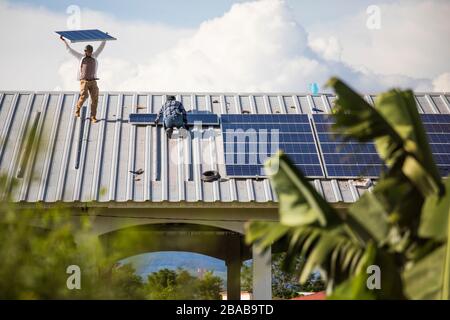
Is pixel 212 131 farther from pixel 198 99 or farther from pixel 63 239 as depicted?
pixel 63 239

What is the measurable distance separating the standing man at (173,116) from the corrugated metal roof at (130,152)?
41 centimetres

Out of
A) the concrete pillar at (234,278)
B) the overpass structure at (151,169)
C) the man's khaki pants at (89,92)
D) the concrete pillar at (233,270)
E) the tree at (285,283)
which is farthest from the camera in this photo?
the tree at (285,283)

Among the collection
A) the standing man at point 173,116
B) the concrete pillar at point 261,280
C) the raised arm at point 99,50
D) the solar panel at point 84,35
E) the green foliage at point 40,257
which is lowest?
the green foliage at point 40,257

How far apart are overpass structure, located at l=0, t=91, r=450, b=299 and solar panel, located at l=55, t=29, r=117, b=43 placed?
1967mm

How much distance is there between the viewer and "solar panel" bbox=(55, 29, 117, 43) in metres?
22.6

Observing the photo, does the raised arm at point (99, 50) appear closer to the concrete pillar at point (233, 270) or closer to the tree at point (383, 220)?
the concrete pillar at point (233, 270)

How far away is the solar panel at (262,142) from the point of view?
20656 millimetres

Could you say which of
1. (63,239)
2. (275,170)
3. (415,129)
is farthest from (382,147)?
(63,239)

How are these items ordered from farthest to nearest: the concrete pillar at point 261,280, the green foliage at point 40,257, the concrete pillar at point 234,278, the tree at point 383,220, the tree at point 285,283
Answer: the tree at point 285,283 → the concrete pillar at point 234,278 → the concrete pillar at point 261,280 → the tree at point 383,220 → the green foliage at point 40,257

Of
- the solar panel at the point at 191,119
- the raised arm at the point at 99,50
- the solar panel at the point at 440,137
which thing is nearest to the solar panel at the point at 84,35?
the raised arm at the point at 99,50

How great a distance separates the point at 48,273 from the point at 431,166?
176 inches

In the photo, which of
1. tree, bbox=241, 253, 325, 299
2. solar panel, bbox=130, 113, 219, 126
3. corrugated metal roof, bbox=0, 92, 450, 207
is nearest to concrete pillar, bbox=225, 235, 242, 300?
tree, bbox=241, 253, 325, 299

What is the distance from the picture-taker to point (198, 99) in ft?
79.3

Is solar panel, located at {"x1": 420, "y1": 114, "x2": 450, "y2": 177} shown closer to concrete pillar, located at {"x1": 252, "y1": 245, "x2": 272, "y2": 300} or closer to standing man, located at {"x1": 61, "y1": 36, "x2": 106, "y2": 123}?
concrete pillar, located at {"x1": 252, "y1": 245, "x2": 272, "y2": 300}
